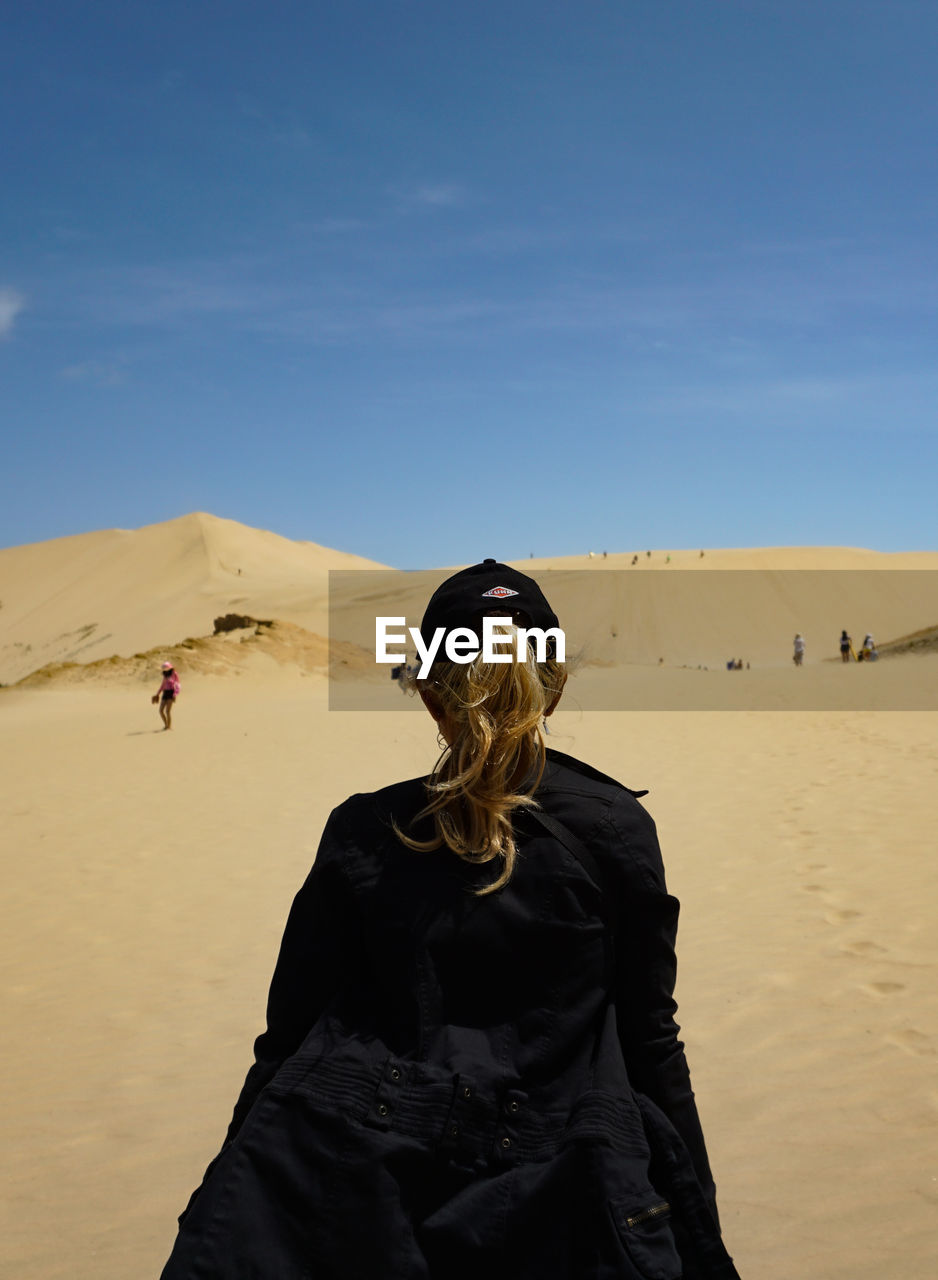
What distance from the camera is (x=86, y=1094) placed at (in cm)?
472

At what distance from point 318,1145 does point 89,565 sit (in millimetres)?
83190

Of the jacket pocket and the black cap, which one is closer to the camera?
the jacket pocket

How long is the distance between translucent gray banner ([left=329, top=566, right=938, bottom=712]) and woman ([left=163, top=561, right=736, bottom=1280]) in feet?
77.6

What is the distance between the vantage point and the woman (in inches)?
64.6

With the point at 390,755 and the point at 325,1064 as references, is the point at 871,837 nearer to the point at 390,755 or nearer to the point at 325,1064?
the point at 325,1064

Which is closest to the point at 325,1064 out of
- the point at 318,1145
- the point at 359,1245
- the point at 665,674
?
the point at 318,1145

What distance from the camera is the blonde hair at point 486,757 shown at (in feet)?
6.05

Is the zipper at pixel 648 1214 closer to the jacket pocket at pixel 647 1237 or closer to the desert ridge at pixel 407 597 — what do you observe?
the jacket pocket at pixel 647 1237

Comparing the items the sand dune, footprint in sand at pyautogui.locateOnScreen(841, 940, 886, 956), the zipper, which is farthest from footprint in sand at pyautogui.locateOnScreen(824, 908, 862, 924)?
the sand dune

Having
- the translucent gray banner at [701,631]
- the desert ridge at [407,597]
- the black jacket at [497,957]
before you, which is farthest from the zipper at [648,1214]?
the desert ridge at [407,597]

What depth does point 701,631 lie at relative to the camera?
196ft

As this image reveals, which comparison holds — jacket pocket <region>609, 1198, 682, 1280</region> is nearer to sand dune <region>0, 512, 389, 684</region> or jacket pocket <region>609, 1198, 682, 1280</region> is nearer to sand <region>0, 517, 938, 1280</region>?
sand <region>0, 517, 938, 1280</region>

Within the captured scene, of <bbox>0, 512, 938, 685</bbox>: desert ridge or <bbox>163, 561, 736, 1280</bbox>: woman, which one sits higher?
<bbox>0, 512, 938, 685</bbox>: desert ridge

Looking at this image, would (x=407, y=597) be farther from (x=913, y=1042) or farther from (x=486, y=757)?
(x=486, y=757)
